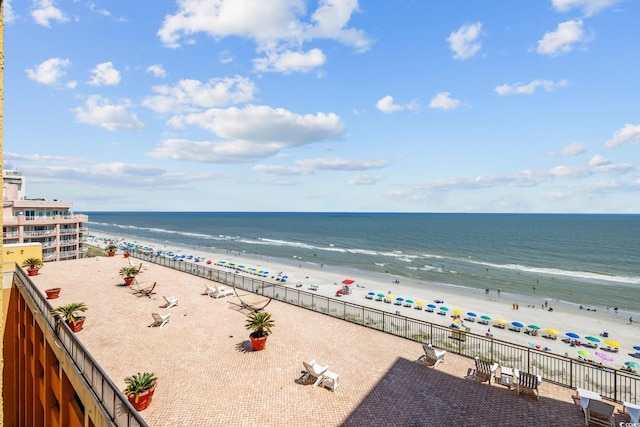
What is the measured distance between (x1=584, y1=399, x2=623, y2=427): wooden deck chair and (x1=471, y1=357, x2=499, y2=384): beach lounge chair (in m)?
2.66

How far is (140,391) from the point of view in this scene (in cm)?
938

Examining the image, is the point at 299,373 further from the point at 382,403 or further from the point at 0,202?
the point at 0,202

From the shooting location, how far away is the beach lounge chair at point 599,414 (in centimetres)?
913

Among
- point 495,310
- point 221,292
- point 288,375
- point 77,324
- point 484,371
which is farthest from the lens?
point 495,310

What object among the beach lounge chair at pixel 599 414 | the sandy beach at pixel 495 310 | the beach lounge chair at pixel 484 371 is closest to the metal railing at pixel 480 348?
the sandy beach at pixel 495 310

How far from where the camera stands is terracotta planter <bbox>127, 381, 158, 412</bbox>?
926 cm

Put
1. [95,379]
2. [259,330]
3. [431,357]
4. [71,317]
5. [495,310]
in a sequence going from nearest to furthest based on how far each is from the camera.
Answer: [95,379], [431,357], [259,330], [71,317], [495,310]

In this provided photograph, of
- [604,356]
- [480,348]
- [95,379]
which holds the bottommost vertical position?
[604,356]

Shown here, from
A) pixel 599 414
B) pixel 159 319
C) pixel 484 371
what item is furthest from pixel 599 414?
pixel 159 319

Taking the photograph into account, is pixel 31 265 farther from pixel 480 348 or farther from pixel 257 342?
pixel 480 348

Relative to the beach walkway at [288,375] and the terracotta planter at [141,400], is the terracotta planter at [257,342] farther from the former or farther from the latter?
the terracotta planter at [141,400]

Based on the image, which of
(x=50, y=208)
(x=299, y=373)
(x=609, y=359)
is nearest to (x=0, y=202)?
(x=299, y=373)

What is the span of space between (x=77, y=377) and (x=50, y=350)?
5494 millimetres

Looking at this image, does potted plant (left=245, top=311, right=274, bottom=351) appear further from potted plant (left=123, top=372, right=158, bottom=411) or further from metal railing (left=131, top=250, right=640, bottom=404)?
metal railing (left=131, top=250, right=640, bottom=404)
